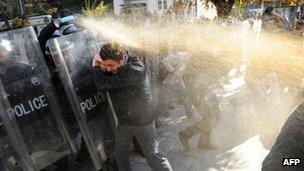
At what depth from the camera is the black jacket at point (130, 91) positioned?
3725mm

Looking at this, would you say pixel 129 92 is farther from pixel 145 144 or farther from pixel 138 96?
pixel 145 144

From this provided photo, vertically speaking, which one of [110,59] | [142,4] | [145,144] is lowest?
[142,4]

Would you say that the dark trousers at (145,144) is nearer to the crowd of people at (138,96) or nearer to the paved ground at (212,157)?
the crowd of people at (138,96)

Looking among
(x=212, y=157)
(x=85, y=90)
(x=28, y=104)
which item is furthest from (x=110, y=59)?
(x=212, y=157)

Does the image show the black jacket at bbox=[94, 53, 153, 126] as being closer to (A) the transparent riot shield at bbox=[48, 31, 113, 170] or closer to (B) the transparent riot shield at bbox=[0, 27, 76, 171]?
(A) the transparent riot shield at bbox=[48, 31, 113, 170]

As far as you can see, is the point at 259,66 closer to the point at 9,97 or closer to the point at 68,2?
the point at 9,97

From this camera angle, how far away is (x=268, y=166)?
70.5 inches

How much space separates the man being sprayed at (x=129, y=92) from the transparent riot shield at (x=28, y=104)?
583 millimetres

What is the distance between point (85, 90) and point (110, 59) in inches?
27.6

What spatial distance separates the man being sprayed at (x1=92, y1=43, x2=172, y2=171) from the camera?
3.71 m

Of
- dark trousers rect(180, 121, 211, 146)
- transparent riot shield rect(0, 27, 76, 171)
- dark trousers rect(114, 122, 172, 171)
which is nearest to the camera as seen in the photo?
transparent riot shield rect(0, 27, 76, 171)

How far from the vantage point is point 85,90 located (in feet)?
13.8

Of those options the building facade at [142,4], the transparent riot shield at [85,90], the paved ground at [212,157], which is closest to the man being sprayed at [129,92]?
the transparent riot shield at [85,90]

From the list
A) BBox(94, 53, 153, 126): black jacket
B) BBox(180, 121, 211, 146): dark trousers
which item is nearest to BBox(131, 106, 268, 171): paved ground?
BBox(180, 121, 211, 146): dark trousers
